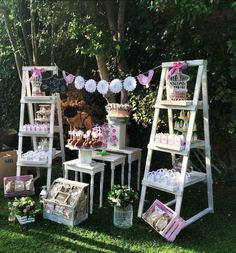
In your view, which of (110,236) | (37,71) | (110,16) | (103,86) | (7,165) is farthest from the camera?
(110,16)

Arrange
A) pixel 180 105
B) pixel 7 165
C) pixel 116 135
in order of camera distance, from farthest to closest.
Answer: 1. pixel 7 165
2. pixel 116 135
3. pixel 180 105

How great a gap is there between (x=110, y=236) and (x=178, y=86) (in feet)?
4.85

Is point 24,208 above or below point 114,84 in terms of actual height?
below

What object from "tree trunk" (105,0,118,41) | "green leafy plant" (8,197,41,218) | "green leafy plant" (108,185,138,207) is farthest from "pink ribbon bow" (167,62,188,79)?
"green leafy plant" (8,197,41,218)

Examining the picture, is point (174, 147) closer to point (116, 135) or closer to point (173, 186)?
point (173, 186)

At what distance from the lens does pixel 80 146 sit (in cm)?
368

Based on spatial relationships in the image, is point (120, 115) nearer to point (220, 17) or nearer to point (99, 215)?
point (99, 215)

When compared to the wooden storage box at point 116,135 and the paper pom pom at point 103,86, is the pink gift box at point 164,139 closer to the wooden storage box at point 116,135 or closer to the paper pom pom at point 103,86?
the wooden storage box at point 116,135

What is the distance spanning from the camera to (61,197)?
3467 mm

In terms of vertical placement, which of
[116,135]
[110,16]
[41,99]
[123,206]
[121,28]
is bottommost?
[123,206]

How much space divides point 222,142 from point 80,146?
197cm

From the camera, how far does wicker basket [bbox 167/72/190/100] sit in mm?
3381

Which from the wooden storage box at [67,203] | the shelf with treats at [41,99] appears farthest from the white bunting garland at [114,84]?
the wooden storage box at [67,203]

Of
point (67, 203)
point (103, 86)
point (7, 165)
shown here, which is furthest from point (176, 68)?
point (7, 165)
